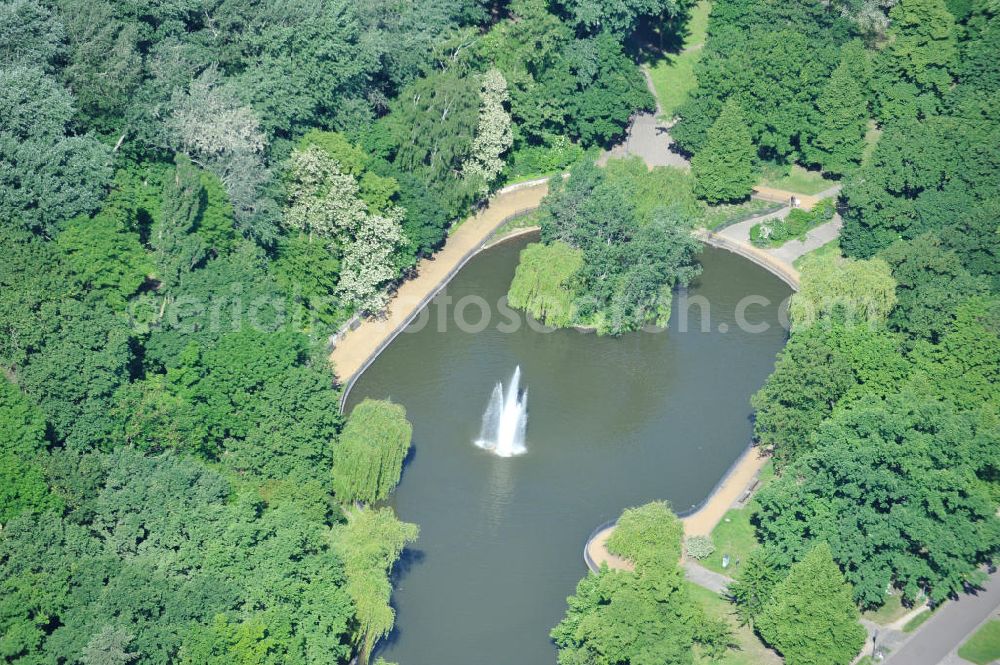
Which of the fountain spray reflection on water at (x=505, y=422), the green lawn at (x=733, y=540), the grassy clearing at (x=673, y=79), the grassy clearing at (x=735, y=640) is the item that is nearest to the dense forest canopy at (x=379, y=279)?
the green lawn at (x=733, y=540)

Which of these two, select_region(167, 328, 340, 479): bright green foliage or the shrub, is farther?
select_region(167, 328, 340, 479): bright green foliage

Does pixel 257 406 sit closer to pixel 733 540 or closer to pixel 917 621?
pixel 733 540

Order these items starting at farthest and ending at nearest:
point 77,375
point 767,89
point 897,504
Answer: point 767,89
point 77,375
point 897,504

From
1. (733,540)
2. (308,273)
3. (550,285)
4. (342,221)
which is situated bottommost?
(733,540)

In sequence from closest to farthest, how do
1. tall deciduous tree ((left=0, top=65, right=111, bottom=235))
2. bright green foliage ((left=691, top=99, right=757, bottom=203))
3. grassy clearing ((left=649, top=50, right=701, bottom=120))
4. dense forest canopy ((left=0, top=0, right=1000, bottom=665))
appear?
dense forest canopy ((left=0, top=0, right=1000, bottom=665))
tall deciduous tree ((left=0, top=65, right=111, bottom=235))
bright green foliage ((left=691, top=99, right=757, bottom=203))
grassy clearing ((left=649, top=50, right=701, bottom=120))

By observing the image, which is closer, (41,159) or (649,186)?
(41,159)

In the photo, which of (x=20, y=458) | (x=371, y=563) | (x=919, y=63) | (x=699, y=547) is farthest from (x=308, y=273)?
(x=919, y=63)

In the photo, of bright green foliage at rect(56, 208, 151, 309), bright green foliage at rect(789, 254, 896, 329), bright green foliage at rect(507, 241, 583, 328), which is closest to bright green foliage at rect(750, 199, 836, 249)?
bright green foliage at rect(789, 254, 896, 329)

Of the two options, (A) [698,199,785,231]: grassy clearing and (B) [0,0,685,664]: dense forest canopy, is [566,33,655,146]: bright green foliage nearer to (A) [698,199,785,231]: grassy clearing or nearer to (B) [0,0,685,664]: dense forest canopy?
(B) [0,0,685,664]: dense forest canopy

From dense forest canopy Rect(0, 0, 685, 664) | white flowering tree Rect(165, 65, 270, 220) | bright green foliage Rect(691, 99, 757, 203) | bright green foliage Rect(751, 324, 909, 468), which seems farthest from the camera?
bright green foliage Rect(691, 99, 757, 203)
